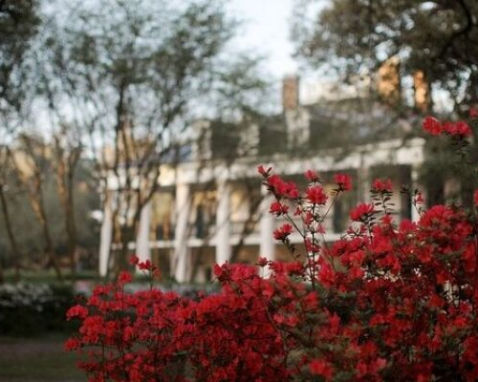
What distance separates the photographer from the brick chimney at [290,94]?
79.0 feet

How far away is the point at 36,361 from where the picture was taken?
514 inches

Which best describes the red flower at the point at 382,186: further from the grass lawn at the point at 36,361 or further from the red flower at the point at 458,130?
the grass lawn at the point at 36,361

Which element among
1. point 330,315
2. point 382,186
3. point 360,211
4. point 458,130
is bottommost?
point 330,315

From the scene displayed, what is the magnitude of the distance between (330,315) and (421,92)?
48.8ft

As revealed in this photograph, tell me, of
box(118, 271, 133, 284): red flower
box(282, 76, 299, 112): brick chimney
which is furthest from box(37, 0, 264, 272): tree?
box(118, 271, 133, 284): red flower

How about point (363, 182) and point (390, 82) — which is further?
point (363, 182)

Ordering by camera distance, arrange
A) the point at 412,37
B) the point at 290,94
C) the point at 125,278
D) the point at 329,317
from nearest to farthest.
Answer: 1. the point at 329,317
2. the point at 125,278
3. the point at 412,37
4. the point at 290,94

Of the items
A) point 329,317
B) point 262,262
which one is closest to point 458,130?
point 329,317

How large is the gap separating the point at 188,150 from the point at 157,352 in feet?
69.6

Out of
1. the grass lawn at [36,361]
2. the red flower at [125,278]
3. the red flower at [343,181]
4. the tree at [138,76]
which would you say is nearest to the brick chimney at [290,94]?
the tree at [138,76]

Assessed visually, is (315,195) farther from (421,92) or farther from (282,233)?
(421,92)

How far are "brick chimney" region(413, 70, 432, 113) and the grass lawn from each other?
867 cm

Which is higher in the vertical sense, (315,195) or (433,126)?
(433,126)

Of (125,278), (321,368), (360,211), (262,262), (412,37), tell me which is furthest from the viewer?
(412,37)
